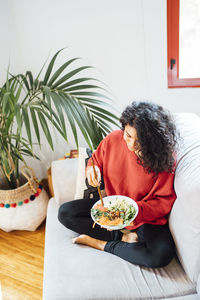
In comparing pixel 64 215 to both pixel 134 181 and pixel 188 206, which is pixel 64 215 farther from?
pixel 188 206

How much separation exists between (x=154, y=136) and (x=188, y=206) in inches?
13.9

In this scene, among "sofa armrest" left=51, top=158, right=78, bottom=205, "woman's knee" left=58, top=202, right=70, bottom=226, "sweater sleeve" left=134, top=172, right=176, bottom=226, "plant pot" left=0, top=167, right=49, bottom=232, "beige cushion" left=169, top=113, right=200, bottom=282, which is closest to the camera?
"beige cushion" left=169, top=113, right=200, bottom=282

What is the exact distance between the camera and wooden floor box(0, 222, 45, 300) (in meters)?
1.46

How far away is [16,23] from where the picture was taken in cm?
189

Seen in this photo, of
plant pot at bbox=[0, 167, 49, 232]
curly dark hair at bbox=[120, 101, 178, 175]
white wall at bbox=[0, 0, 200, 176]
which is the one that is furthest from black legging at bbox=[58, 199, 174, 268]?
white wall at bbox=[0, 0, 200, 176]

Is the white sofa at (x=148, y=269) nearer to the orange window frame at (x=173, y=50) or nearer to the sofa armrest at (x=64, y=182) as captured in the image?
the sofa armrest at (x=64, y=182)

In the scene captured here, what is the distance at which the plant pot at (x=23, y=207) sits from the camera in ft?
5.61

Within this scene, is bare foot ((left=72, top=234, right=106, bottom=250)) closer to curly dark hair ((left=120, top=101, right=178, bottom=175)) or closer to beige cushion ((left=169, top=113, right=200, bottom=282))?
beige cushion ((left=169, top=113, right=200, bottom=282))

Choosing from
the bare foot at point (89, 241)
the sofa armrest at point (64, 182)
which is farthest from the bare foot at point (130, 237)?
the sofa armrest at point (64, 182)

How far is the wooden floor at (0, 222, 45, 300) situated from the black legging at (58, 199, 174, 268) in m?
0.48

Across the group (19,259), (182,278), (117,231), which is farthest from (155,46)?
(19,259)

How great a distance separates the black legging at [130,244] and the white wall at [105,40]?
1.08m

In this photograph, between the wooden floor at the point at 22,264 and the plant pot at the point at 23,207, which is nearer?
the wooden floor at the point at 22,264

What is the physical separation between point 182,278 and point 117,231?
400mm
